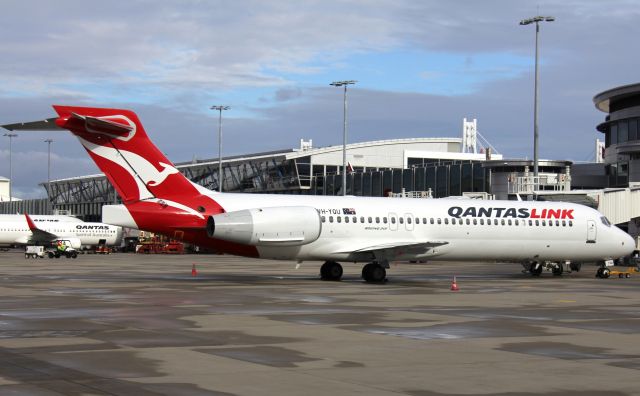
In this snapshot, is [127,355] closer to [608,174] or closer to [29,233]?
[608,174]

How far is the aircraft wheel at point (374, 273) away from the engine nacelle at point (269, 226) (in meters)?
2.61

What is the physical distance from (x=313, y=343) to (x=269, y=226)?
57.9ft

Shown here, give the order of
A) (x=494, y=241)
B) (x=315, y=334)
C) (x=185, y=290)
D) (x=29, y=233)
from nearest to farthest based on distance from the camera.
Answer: (x=315, y=334) → (x=185, y=290) → (x=494, y=241) → (x=29, y=233)

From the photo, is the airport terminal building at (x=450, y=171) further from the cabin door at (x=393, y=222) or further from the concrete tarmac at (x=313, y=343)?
the concrete tarmac at (x=313, y=343)

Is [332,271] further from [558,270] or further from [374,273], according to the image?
[558,270]

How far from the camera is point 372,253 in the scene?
34875 millimetres

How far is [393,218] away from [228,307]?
14.7 m

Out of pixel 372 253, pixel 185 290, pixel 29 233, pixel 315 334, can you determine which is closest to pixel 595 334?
pixel 315 334

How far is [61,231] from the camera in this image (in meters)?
91.0

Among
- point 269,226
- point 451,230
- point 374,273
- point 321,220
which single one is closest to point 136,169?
point 269,226

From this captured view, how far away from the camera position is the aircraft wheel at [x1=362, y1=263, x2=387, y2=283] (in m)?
35.0

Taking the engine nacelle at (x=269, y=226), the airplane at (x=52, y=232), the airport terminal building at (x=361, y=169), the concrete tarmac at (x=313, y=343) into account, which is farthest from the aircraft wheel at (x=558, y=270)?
the airplane at (x=52, y=232)

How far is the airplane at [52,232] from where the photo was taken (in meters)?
90.7

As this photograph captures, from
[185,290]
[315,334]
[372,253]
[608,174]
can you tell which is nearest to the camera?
[315,334]
